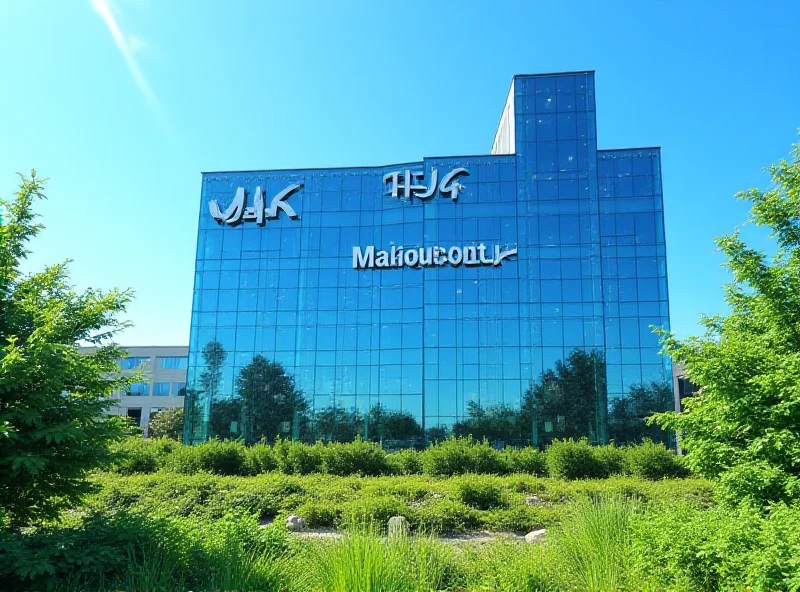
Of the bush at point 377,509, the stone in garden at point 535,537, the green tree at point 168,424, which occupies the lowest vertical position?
the stone in garden at point 535,537

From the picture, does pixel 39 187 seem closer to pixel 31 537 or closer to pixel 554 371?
pixel 31 537

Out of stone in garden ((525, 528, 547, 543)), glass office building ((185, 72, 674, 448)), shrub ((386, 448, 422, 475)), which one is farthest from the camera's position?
glass office building ((185, 72, 674, 448))

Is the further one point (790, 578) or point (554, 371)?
point (554, 371)

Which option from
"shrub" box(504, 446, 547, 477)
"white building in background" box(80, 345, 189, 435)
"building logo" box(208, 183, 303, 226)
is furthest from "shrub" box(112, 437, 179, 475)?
"white building in background" box(80, 345, 189, 435)

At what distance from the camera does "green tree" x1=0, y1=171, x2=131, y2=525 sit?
7.53m

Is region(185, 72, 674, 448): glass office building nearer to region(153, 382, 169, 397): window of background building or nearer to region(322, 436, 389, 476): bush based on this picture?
region(322, 436, 389, 476): bush

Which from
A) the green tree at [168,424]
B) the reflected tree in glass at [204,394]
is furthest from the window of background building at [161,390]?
the reflected tree in glass at [204,394]

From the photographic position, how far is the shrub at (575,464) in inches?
778

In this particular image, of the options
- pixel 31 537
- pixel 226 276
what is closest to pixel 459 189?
pixel 226 276

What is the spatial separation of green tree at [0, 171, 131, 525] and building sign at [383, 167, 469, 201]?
104 ft

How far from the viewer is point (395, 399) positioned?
37875mm

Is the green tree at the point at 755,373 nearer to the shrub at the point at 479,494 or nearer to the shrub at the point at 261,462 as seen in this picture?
the shrub at the point at 479,494

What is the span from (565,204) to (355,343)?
15.9 m

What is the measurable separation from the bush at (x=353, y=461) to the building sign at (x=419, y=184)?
22.3m
